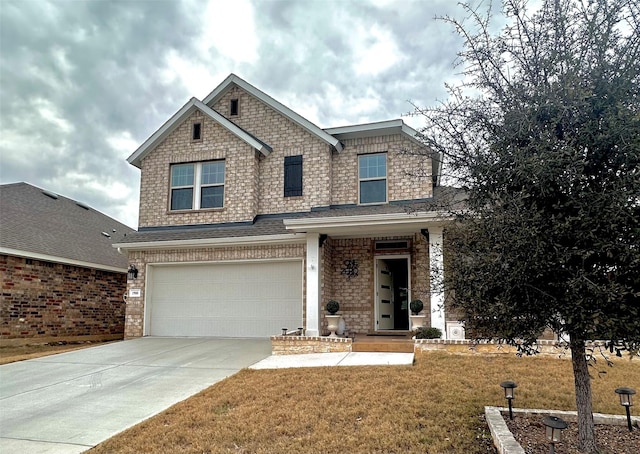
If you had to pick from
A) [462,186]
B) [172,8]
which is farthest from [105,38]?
[462,186]

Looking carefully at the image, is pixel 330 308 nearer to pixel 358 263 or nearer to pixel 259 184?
pixel 358 263

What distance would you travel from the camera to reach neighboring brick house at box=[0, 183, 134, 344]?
1299 cm

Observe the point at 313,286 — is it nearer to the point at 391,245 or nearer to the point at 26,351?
the point at 391,245

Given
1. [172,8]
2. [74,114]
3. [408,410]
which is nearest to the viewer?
[408,410]

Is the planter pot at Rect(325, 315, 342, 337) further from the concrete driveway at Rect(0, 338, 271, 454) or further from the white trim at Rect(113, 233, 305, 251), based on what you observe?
the white trim at Rect(113, 233, 305, 251)

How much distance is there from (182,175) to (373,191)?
6.06 m

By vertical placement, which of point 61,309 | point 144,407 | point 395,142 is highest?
point 395,142

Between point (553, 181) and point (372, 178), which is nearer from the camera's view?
point (553, 181)

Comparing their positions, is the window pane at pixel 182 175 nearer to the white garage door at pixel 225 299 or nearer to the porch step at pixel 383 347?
the white garage door at pixel 225 299

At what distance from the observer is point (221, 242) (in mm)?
12781

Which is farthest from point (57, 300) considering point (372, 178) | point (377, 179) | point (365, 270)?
point (377, 179)

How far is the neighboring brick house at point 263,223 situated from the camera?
12.3 meters

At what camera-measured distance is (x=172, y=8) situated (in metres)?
10.7

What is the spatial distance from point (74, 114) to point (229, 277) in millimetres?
9233
